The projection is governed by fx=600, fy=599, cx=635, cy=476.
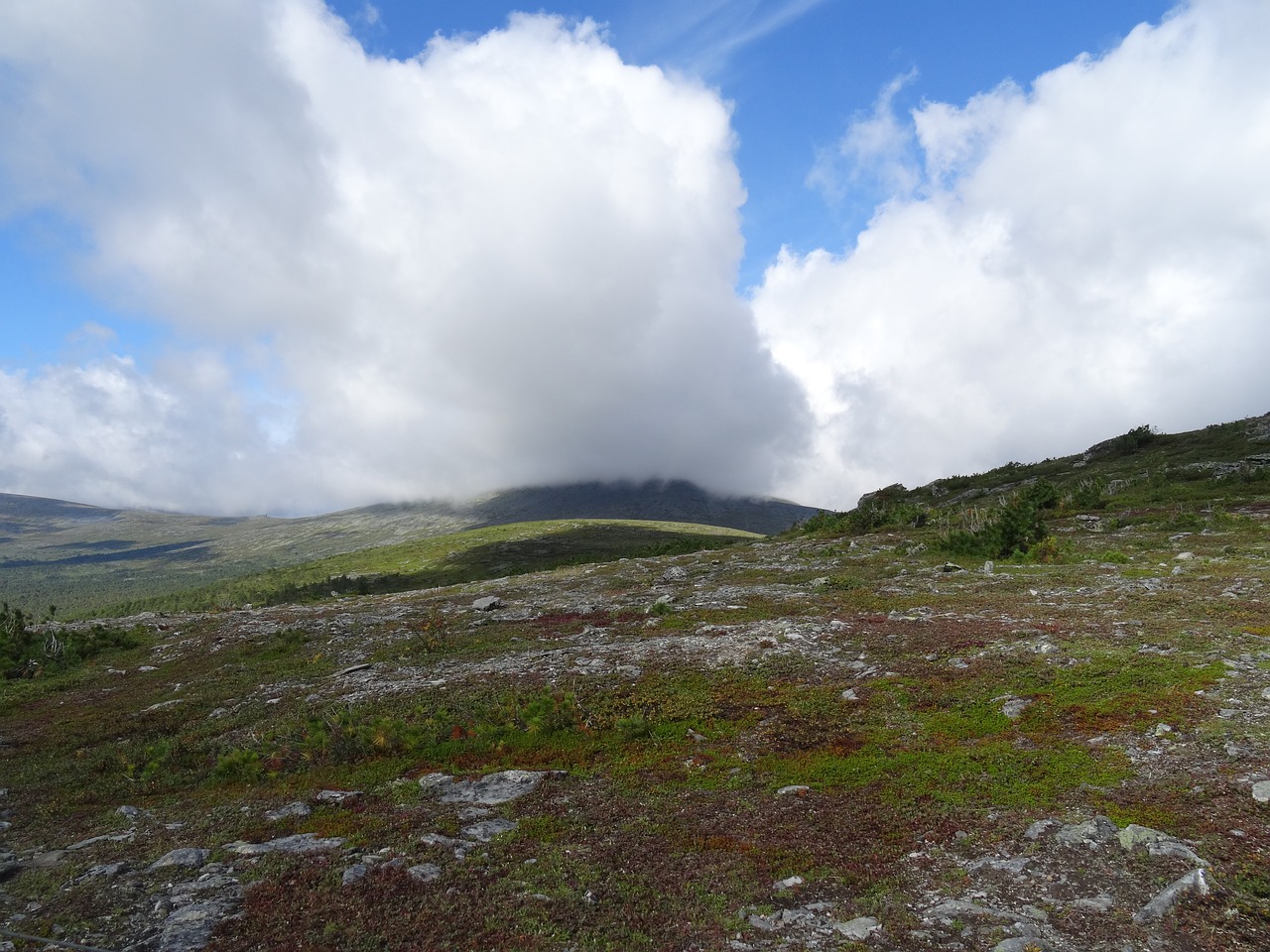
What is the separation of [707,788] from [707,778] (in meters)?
0.44

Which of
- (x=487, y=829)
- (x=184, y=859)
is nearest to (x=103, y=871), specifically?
(x=184, y=859)

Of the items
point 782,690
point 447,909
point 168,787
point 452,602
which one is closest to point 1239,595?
point 782,690

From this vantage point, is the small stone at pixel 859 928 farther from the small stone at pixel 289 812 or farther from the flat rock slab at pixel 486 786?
the small stone at pixel 289 812

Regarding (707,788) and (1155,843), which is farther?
(707,788)

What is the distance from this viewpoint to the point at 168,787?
1489 cm

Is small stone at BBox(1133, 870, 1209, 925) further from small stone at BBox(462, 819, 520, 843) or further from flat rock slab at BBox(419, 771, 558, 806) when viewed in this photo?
flat rock slab at BBox(419, 771, 558, 806)

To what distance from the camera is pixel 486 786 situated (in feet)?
42.4

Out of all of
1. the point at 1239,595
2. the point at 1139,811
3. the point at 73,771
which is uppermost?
the point at 1239,595

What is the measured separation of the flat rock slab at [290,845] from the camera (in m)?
10.3

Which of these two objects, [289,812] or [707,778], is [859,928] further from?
[289,812]

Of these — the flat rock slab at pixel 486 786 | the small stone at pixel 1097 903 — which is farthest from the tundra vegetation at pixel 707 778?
the flat rock slab at pixel 486 786

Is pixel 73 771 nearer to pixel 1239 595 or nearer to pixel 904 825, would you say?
pixel 904 825

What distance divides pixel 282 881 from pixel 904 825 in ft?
32.5

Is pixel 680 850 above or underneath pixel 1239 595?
underneath
